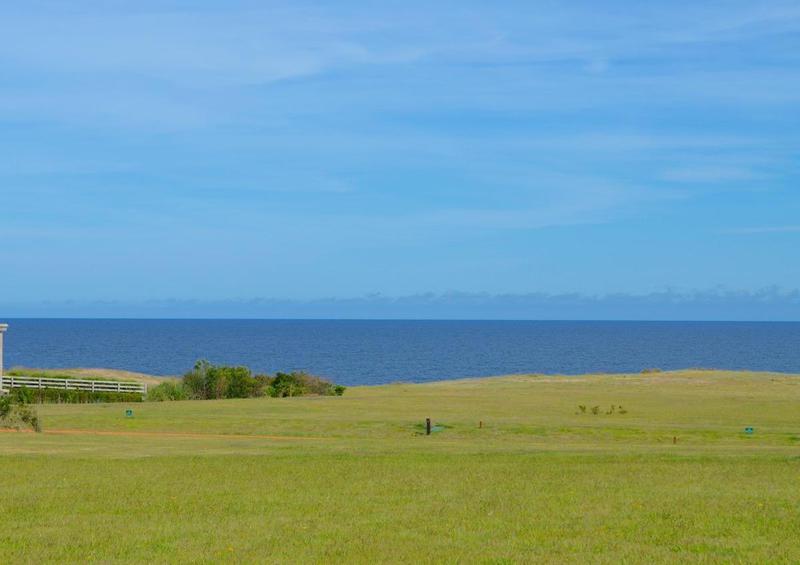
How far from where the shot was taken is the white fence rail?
6300cm

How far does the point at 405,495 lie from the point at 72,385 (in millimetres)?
50876

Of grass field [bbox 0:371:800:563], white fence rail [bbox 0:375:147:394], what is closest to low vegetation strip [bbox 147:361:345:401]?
white fence rail [bbox 0:375:147:394]

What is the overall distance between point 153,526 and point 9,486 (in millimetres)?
5300

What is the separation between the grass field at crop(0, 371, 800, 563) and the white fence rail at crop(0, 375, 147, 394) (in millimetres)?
25288

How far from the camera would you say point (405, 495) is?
17.8 m

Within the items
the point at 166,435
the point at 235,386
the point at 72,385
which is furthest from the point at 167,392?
the point at 166,435

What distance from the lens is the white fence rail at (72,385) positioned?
63000 mm

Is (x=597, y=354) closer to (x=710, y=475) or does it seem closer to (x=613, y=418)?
(x=613, y=418)

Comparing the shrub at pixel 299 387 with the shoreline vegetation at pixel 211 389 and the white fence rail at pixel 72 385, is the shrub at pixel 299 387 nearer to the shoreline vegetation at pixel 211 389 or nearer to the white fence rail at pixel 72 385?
the shoreline vegetation at pixel 211 389

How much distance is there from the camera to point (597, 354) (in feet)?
623

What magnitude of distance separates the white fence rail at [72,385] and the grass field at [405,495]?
25288mm

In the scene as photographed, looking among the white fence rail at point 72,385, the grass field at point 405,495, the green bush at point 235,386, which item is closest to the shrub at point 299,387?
the green bush at point 235,386

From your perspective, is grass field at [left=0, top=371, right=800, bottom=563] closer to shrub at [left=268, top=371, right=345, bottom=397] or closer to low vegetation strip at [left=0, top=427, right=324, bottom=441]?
low vegetation strip at [left=0, top=427, right=324, bottom=441]

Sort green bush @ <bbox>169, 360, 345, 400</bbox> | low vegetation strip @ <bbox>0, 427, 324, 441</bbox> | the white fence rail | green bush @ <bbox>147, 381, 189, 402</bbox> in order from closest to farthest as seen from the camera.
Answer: low vegetation strip @ <bbox>0, 427, 324, 441</bbox>, green bush @ <bbox>147, 381, 189, 402</bbox>, the white fence rail, green bush @ <bbox>169, 360, 345, 400</bbox>
